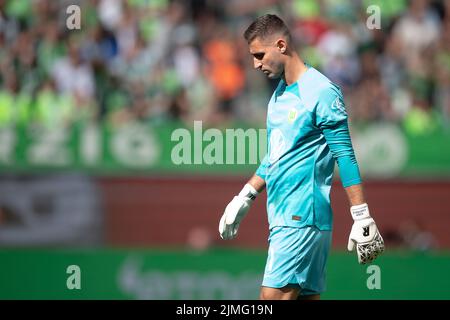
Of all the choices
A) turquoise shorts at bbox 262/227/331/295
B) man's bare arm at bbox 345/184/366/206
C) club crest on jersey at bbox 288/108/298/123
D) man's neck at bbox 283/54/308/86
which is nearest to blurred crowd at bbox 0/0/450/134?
man's neck at bbox 283/54/308/86

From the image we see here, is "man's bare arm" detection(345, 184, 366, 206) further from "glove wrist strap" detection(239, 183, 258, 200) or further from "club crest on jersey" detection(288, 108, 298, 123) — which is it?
"glove wrist strap" detection(239, 183, 258, 200)

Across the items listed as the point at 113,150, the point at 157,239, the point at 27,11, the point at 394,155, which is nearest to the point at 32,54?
the point at 27,11

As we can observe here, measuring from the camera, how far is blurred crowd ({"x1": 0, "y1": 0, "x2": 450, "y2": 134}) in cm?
1433

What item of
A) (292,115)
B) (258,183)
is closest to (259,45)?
(292,115)

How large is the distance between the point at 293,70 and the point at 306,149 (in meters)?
0.59

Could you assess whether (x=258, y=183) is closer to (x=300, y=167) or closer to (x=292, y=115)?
(x=300, y=167)

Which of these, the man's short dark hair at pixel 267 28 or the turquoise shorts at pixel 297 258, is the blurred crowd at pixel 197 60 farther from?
the turquoise shorts at pixel 297 258

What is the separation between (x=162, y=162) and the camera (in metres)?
13.9

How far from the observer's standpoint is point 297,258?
667 centimetres

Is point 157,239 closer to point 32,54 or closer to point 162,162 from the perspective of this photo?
point 162,162

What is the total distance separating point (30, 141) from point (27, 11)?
267 cm

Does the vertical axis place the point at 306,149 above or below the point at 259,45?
below

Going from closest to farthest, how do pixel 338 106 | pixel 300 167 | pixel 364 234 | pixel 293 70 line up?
pixel 364 234
pixel 338 106
pixel 300 167
pixel 293 70
